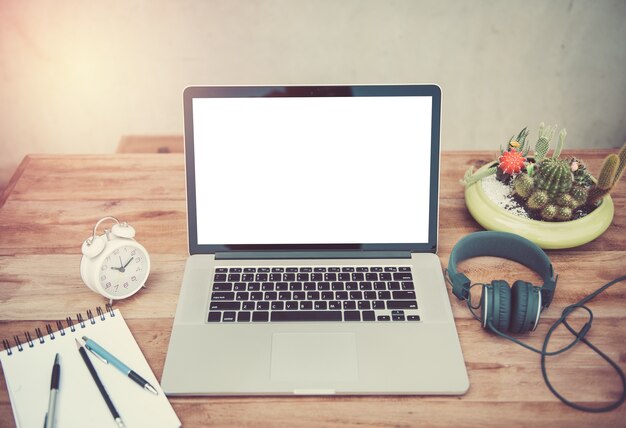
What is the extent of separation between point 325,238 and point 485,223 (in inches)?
12.0

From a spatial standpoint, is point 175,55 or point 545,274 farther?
point 175,55

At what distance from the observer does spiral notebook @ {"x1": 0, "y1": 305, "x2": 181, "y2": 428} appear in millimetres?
729

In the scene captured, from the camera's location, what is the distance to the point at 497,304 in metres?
0.82

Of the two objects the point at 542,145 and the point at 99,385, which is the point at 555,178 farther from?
the point at 99,385

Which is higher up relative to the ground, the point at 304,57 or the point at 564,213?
the point at 304,57

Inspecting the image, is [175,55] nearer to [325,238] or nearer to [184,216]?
[184,216]

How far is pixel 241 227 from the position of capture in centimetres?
97

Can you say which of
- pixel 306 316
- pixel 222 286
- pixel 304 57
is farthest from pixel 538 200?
pixel 304 57

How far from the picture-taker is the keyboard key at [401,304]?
34.4 inches

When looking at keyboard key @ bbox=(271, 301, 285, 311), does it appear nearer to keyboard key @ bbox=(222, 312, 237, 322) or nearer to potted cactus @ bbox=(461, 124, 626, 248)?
keyboard key @ bbox=(222, 312, 237, 322)

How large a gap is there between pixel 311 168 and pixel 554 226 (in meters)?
0.44

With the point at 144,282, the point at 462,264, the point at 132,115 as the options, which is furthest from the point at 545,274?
the point at 132,115

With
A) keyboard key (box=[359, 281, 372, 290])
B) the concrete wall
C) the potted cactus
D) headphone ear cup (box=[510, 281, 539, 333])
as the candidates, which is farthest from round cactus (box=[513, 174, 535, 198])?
the concrete wall

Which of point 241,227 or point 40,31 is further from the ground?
point 40,31
